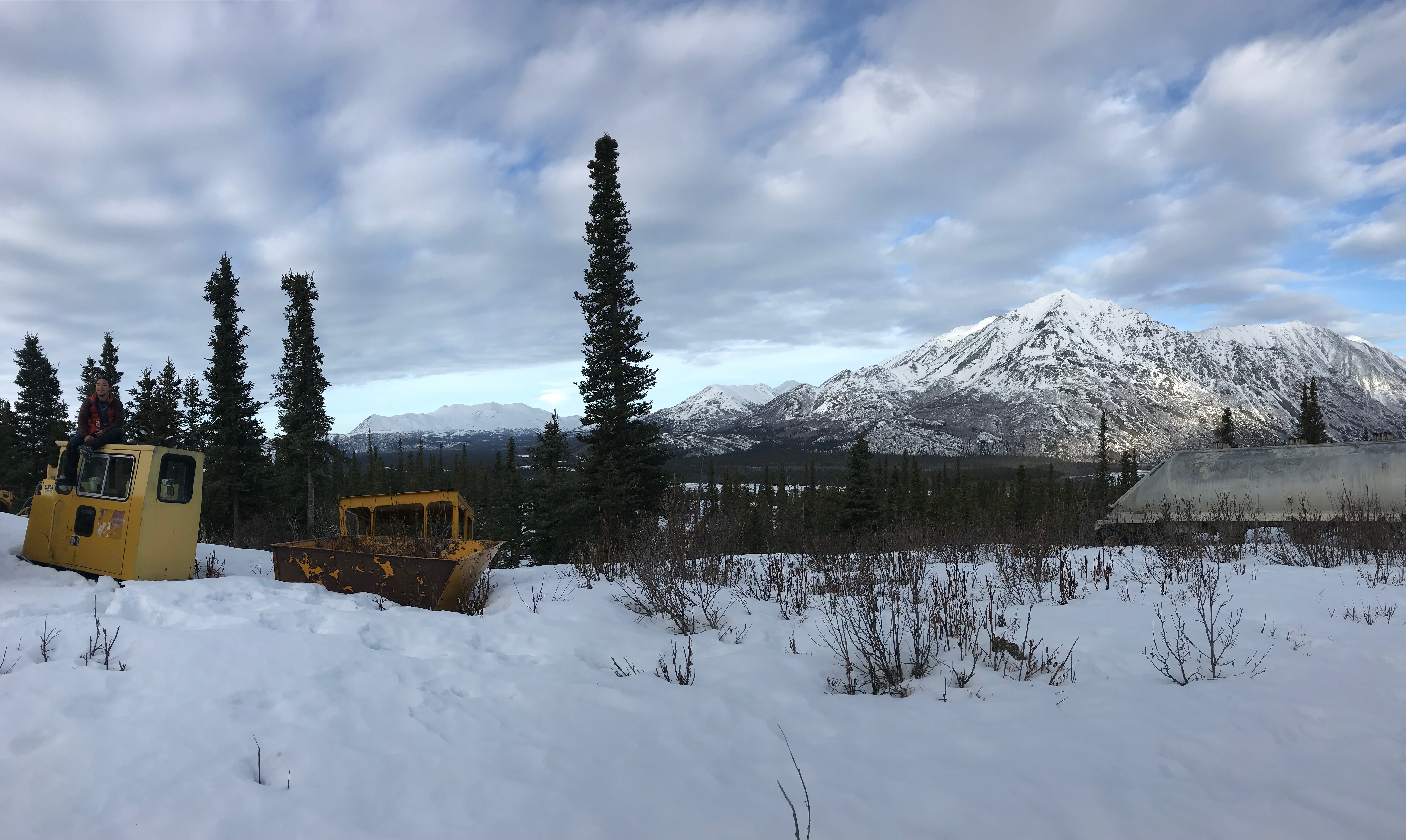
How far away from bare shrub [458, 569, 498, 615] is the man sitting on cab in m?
4.98

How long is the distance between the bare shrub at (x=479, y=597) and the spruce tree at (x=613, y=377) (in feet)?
57.6

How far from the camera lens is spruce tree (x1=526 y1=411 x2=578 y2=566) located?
29656 millimetres

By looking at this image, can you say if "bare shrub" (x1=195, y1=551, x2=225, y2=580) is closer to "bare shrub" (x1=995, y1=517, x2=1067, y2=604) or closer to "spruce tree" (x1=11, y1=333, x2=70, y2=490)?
"bare shrub" (x1=995, y1=517, x2=1067, y2=604)

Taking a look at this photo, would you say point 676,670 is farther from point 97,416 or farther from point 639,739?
point 97,416

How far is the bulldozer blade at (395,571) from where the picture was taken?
25.3ft

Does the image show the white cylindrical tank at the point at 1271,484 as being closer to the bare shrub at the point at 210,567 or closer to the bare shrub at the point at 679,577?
the bare shrub at the point at 679,577

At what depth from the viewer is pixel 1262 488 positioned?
16453mm

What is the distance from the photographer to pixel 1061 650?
Answer: 5.71 metres

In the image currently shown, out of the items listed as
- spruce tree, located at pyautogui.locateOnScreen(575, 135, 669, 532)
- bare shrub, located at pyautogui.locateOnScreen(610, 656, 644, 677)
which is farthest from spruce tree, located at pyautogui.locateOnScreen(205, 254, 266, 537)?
bare shrub, located at pyautogui.locateOnScreen(610, 656, 644, 677)

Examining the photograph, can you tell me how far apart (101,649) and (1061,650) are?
817cm

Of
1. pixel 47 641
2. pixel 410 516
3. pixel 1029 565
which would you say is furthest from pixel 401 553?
pixel 1029 565

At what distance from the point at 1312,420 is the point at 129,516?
6930 centimetres

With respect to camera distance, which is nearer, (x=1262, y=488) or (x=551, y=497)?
(x=1262, y=488)

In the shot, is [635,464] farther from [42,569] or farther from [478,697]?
[478,697]
